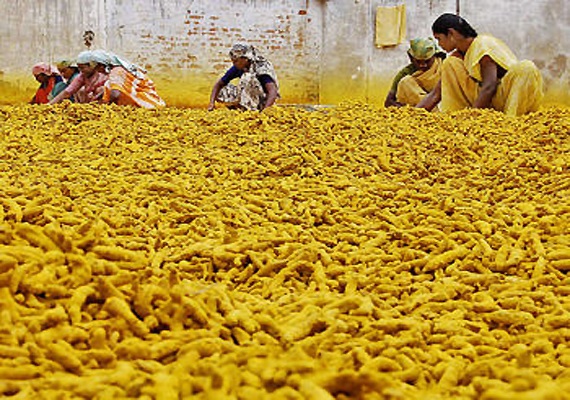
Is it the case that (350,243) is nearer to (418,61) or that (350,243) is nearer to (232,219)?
(232,219)

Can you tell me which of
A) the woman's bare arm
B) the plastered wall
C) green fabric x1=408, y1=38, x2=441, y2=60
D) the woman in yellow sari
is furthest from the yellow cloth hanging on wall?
the woman in yellow sari

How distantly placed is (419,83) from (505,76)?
1.54m

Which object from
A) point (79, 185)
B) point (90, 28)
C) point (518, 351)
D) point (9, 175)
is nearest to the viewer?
point (518, 351)

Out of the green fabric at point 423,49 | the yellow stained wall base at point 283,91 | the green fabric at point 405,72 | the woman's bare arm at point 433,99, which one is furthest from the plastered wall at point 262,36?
the woman's bare arm at point 433,99

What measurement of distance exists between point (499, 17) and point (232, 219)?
851 centimetres

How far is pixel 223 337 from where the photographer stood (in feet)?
3.97

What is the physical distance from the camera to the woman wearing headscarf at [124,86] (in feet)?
20.2

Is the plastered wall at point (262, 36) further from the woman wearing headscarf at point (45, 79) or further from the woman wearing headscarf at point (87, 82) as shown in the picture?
the woman wearing headscarf at point (87, 82)

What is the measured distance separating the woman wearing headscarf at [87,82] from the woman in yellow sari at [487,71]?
11.1ft

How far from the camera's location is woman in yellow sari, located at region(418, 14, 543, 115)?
15.9 ft

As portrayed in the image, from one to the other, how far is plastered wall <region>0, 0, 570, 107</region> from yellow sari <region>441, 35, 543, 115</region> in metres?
4.18

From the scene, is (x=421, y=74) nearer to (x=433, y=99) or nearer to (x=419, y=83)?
(x=419, y=83)

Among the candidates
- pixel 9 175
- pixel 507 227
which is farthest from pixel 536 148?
pixel 9 175

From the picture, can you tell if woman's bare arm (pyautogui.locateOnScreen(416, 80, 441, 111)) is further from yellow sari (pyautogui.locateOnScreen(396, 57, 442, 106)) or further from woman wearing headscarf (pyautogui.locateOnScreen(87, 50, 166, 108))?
woman wearing headscarf (pyautogui.locateOnScreen(87, 50, 166, 108))
